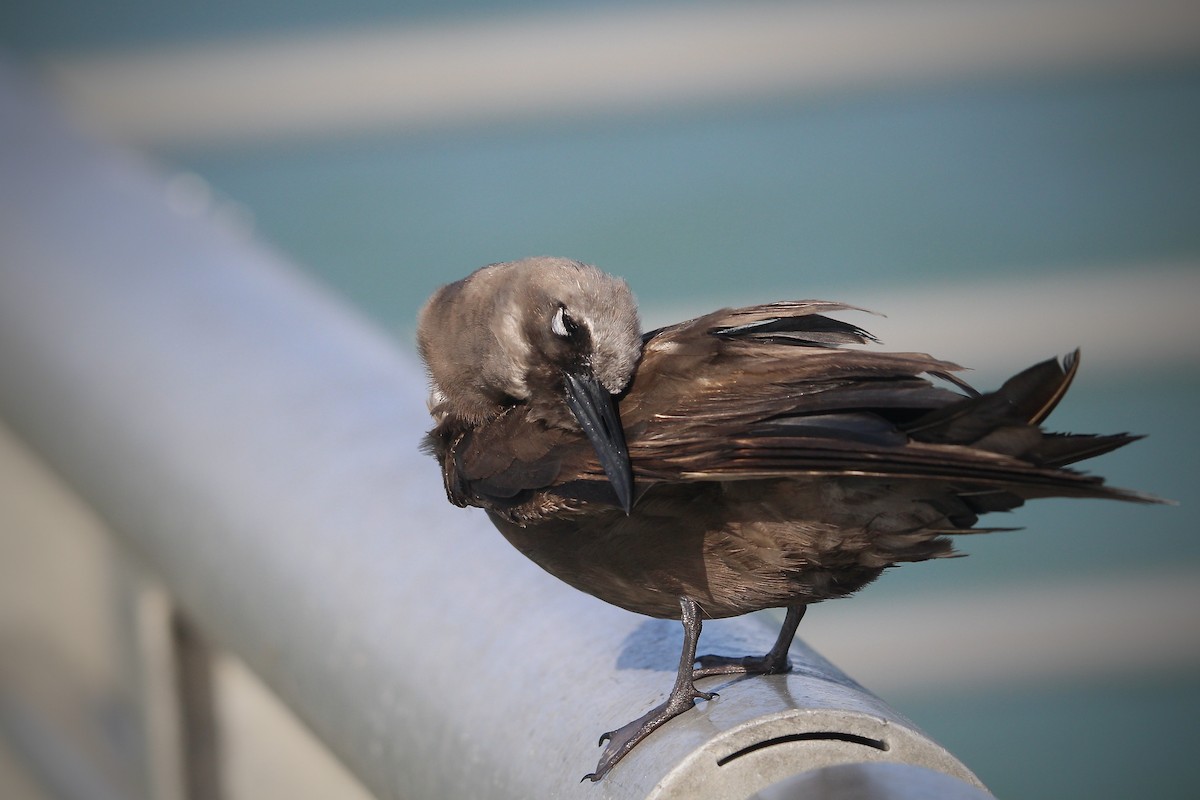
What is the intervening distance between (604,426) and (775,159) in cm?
511

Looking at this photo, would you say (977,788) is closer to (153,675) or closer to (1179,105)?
(153,675)

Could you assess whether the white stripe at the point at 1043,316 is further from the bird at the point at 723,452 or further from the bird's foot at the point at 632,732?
the bird's foot at the point at 632,732

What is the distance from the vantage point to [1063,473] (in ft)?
5.12

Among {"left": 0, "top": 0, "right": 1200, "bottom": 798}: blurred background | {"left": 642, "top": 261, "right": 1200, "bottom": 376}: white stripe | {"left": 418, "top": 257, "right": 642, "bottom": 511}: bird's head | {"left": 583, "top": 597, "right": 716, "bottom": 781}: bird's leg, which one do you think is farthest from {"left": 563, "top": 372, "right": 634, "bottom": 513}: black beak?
{"left": 642, "top": 261, "right": 1200, "bottom": 376}: white stripe

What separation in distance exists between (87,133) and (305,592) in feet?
5.23

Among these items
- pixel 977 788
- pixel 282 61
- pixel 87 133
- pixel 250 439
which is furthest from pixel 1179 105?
pixel 977 788

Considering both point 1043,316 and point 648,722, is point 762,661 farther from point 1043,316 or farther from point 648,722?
point 1043,316

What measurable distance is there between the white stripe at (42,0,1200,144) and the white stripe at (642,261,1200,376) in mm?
1040

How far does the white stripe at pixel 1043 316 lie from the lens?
23.2 feet

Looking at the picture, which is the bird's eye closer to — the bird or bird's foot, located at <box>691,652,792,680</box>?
the bird

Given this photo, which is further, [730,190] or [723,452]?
[730,190]

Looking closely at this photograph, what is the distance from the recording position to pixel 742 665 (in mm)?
2012

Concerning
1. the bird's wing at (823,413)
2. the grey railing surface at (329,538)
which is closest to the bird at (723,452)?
the bird's wing at (823,413)

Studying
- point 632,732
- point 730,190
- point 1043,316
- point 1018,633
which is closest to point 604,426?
point 632,732
